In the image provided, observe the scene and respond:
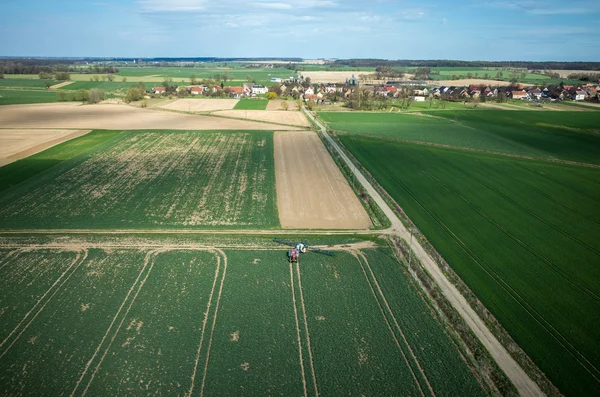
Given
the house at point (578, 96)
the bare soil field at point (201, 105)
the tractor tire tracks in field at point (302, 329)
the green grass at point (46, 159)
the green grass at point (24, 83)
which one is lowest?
the tractor tire tracks in field at point (302, 329)

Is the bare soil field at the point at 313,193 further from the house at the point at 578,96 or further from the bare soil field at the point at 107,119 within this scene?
the house at the point at 578,96

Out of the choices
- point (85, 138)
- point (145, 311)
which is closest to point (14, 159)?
point (85, 138)

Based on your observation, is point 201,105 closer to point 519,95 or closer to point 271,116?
point 271,116

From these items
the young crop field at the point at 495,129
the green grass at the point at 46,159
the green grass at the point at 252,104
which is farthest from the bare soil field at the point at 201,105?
the green grass at the point at 46,159

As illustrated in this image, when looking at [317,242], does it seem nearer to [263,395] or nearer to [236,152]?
[263,395]

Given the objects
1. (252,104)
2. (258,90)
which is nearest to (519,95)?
(258,90)
